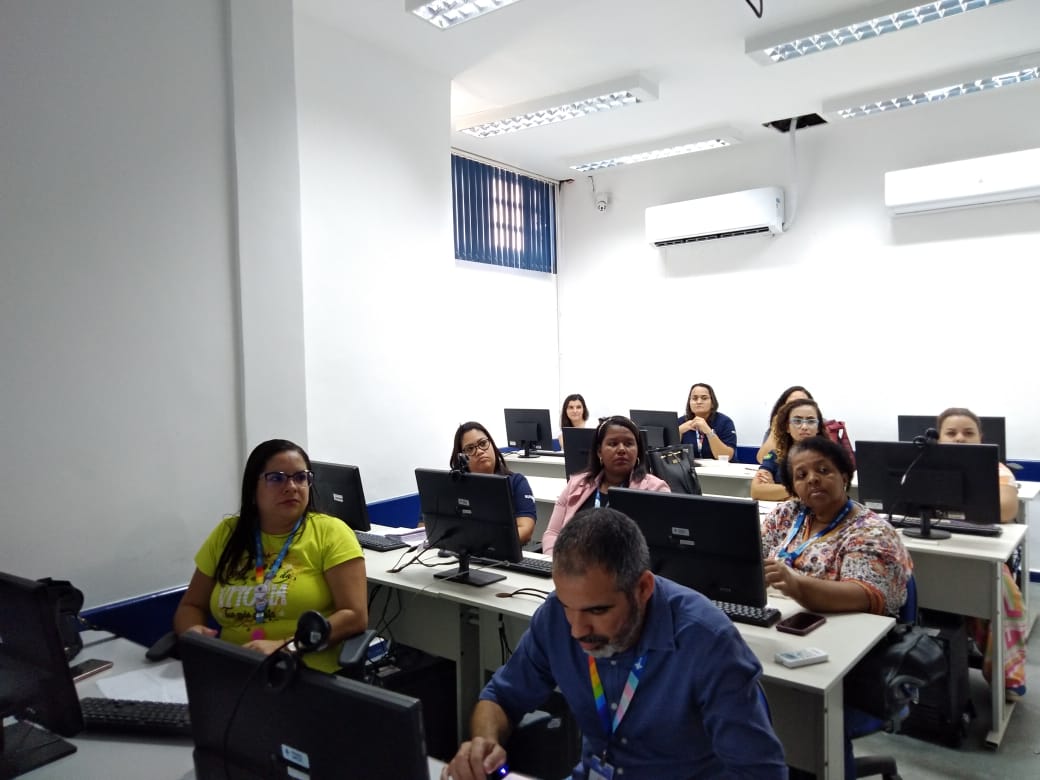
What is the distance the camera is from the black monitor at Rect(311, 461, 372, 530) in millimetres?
3029

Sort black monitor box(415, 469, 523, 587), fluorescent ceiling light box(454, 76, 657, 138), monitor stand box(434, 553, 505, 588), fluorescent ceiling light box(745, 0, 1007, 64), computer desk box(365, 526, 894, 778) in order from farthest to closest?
fluorescent ceiling light box(454, 76, 657, 138)
fluorescent ceiling light box(745, 0, 1007, 64)
monitor stand box(434, 553, 505, 588)
black monitor box(415, 469, 523, 587)
computer desk box(365, 526, 894, 778)

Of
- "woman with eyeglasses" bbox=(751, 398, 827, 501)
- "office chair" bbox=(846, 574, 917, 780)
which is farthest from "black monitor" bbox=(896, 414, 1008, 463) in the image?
"office chair" bbox=(846, 574, 917, 780)

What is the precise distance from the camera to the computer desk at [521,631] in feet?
6.01

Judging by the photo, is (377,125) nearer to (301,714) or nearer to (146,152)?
(146,152)

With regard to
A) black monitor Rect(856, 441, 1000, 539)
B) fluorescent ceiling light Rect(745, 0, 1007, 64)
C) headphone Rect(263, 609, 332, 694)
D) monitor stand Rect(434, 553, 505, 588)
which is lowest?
monitor stand Rect(434, 553, 505, 588)

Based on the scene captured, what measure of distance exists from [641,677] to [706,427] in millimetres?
4664

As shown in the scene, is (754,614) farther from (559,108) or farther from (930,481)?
(559,108)

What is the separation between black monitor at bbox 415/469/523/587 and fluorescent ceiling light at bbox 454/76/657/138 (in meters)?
3.01

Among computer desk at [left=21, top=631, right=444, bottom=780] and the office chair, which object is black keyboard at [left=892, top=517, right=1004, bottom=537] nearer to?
the office chair

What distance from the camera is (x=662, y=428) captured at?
5.38 metres

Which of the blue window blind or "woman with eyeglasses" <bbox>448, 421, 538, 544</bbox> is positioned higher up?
the blue window blind

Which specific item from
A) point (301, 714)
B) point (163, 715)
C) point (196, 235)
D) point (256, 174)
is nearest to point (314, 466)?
point (196, 235)

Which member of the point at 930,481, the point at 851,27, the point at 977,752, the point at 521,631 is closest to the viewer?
the point at 521,631

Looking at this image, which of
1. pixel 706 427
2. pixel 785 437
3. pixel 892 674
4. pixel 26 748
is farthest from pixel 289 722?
pixel 706 427
